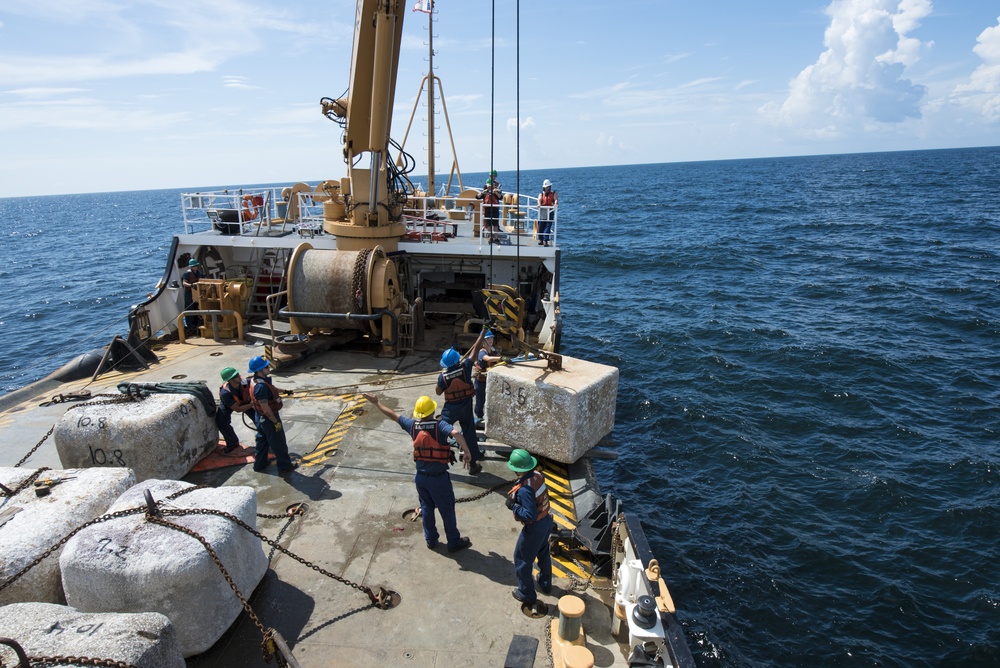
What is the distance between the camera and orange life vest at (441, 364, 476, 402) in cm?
687

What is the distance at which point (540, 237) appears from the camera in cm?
1427

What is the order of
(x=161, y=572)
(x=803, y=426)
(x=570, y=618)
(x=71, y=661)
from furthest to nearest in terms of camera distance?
(x=803, y=426) → (x=570, y=618) → (x=161, y=572) → (x=71, y=661)

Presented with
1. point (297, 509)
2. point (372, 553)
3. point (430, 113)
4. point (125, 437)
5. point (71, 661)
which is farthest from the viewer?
point (430, 113)

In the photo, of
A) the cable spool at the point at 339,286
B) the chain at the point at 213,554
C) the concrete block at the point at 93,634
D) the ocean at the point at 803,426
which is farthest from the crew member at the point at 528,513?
the cable spool at the point at 339,286

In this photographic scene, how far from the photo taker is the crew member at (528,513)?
16.0 feet

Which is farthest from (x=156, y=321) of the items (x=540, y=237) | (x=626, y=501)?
(x=626, y=501)

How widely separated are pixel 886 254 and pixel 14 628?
35.1 meters

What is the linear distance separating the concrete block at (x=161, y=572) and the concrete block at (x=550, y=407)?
3.55m

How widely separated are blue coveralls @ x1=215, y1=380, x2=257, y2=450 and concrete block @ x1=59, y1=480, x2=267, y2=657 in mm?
2767

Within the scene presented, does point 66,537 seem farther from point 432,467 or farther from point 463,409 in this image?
point 463,409

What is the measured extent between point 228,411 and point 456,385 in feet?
10.3

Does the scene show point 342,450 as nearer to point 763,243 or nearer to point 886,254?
point 886,254

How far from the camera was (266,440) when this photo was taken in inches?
293

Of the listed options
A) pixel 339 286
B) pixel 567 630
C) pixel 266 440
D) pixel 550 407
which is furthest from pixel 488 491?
pixel 339 286
